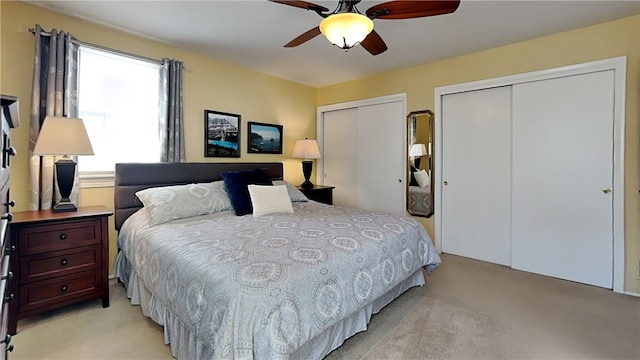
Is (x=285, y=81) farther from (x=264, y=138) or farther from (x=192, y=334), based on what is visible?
(x=192, y=334)

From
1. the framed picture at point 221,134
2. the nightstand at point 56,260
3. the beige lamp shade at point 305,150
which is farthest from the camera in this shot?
the beige lamp shade at point 305,150

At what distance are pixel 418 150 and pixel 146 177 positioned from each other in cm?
328

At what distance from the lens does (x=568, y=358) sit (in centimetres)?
181

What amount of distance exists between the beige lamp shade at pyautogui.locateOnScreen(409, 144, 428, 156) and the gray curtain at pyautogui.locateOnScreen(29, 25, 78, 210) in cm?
373

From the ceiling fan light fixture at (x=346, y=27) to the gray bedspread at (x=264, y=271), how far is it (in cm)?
131

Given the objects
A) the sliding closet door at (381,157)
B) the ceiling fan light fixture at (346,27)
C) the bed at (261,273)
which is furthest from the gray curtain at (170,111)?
the sliding closet door at (381,157)

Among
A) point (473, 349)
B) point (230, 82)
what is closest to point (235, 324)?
point (473, 349)

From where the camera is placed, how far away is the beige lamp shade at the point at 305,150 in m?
4.52

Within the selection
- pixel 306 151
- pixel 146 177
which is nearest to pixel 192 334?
pixel 146 177

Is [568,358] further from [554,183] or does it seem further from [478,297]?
[554,183]

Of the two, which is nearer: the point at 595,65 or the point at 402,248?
the point at 402,248

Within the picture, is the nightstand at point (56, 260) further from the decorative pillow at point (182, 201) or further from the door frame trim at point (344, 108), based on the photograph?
the door frame trim at point (344, 108)

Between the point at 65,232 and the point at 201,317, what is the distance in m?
1.54

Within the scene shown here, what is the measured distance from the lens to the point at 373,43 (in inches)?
93.4
